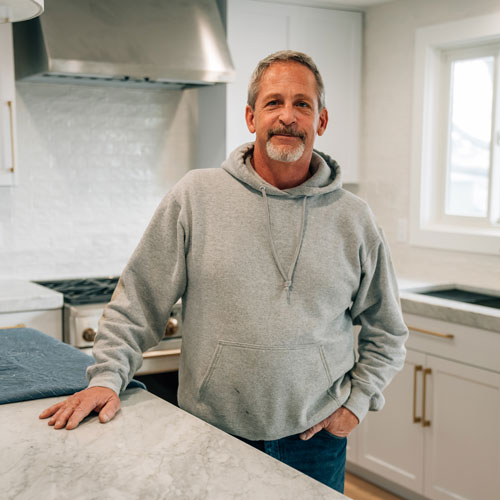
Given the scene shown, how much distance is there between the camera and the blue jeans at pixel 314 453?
158cm

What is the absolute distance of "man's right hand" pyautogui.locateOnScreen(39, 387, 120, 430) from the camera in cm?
123

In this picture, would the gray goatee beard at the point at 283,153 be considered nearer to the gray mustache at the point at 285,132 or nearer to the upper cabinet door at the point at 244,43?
the gray mustache at the point at 285,132

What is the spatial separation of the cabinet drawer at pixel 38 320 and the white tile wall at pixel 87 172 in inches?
22.2

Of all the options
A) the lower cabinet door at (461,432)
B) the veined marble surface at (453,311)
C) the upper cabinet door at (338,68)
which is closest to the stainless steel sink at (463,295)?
the veined marble surface at (453,311)

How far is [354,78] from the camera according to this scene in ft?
12.3

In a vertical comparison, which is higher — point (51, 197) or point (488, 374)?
point (51, 197)

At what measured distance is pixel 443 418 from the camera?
2.88 meters

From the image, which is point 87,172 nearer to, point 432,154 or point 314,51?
point 314,51

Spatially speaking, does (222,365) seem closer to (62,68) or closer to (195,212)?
(195,212)

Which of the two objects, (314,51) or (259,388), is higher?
(314,51)

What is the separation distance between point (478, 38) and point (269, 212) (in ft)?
6.81

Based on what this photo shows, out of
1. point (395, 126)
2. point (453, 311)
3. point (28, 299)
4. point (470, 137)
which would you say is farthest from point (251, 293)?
point (395, 126)

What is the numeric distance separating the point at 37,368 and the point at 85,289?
1690mm

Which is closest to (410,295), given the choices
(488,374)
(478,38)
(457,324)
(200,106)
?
(457,324)
